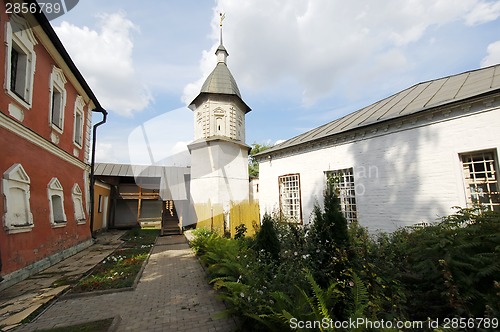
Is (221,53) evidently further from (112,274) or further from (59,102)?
(112,274)

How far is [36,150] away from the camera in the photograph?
7.27 meters

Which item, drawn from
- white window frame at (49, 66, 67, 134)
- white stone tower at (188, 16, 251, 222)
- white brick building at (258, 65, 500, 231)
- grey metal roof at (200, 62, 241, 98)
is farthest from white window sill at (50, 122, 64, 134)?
grey metal roof at (200, 62, 241, 98)

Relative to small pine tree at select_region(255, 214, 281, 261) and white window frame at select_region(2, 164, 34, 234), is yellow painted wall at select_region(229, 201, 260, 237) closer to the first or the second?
small pine tree at select_region(255, 214, 281, 261)

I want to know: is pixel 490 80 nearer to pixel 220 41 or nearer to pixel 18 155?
pixel 18 155

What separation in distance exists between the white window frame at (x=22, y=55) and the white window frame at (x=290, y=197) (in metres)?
9.10

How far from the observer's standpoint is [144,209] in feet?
72.6

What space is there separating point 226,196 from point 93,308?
1278 centimetres

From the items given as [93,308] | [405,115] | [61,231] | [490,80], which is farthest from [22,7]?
[490,80]

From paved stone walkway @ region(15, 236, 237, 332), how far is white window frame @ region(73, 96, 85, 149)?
7913 mm

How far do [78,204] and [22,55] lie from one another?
20.9 ft

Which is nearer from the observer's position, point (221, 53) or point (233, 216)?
point (233, 216)

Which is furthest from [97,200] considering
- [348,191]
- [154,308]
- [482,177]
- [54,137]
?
[482,177]

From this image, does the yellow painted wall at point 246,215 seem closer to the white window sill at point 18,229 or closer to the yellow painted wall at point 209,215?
the yellow painted wall at point 209,215

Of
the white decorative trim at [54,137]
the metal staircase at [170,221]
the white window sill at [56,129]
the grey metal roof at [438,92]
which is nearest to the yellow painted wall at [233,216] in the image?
→ the metal staircase at [170,221]
